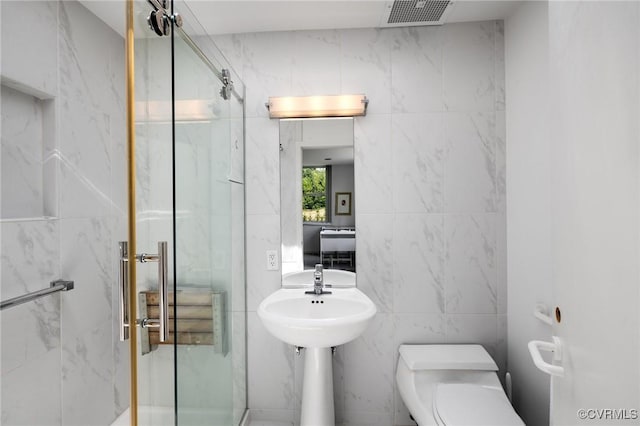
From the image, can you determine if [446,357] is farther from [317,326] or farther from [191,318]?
[191,318]

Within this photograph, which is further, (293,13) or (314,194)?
(314,194)

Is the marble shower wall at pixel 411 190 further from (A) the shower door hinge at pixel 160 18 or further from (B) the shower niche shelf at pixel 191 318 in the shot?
(A) the shower door hinge at pixel 160 18

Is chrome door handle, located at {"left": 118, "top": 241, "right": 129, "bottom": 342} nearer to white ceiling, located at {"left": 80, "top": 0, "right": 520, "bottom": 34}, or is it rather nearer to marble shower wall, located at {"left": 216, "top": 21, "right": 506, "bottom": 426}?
marble shower wall, located at {"left": 216, "top": 21, "right": 506, "bottom": 426}

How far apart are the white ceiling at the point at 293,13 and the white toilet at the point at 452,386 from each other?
189 cm

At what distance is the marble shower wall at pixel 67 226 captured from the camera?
156cm

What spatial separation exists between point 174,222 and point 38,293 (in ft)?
3.03

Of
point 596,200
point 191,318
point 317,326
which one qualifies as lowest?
point 317,326

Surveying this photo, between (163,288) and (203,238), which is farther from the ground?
(203,238)

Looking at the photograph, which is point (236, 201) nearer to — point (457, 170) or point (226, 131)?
point (226, 131)

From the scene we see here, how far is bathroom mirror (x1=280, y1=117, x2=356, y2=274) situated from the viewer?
215cm

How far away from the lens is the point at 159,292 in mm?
1118

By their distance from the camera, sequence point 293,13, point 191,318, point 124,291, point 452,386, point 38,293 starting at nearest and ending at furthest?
point 124,291
point 191,318
point 38,293
point 452,386
point 293,13

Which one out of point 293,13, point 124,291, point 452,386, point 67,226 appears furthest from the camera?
point 293,13

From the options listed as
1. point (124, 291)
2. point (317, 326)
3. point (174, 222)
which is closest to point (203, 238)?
point (174, 222)
